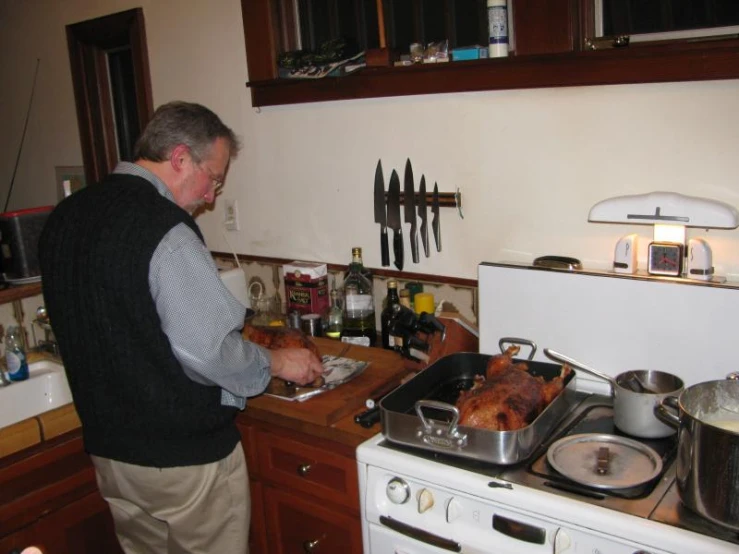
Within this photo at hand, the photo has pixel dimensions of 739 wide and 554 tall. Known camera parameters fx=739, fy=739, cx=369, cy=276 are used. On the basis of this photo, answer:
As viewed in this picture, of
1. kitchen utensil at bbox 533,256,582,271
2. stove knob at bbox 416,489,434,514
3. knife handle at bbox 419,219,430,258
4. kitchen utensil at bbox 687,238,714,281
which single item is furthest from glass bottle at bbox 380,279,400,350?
kitchen utensil at bbox 687,238,714,281

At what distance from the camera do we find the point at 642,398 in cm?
156

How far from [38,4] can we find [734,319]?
2960mm

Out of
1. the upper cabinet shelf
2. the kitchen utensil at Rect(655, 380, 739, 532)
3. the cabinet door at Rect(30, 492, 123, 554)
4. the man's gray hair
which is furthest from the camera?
the cabinet door at Rect(30, 492, 123, 554)

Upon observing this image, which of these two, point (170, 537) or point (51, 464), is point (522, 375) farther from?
point (51, 464)

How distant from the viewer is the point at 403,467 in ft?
5.18

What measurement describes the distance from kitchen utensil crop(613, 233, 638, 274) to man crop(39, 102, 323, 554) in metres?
0.80

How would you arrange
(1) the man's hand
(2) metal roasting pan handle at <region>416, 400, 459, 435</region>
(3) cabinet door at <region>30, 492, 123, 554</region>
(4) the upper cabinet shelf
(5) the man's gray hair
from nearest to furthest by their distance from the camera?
1. (2) metal roasting pan handle at <region>416, 400, 459, 435</region>
2. (4) the upper cabinet shelf
3. (5) the man's gray hair
4. (1) the man's hand
5. (3) cabinet door at <region>30, 492, 123, 554</region>

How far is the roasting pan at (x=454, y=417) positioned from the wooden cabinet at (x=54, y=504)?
3.12ft

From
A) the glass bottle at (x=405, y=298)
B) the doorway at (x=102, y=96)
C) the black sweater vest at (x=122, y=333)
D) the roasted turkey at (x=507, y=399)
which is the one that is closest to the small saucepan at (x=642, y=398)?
the roasted turkey at (x=507, y=399)

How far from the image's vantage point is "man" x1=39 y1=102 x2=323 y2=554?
60.3 inches

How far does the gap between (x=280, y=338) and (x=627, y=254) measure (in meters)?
0.94

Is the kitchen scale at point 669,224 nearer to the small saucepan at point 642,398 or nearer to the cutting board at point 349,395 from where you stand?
the small saucepan at point 642,398

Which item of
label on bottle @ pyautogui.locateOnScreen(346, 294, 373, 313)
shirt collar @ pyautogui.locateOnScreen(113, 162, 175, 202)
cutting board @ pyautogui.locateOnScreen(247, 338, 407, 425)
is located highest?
shirt collar @ pyautogui.locateOnScreen(113, 162, 175, 202)

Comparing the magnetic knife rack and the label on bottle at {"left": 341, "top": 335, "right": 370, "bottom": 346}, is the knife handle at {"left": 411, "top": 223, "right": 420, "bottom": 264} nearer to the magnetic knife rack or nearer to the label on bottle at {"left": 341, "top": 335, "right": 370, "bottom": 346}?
the magnetic knife rack
